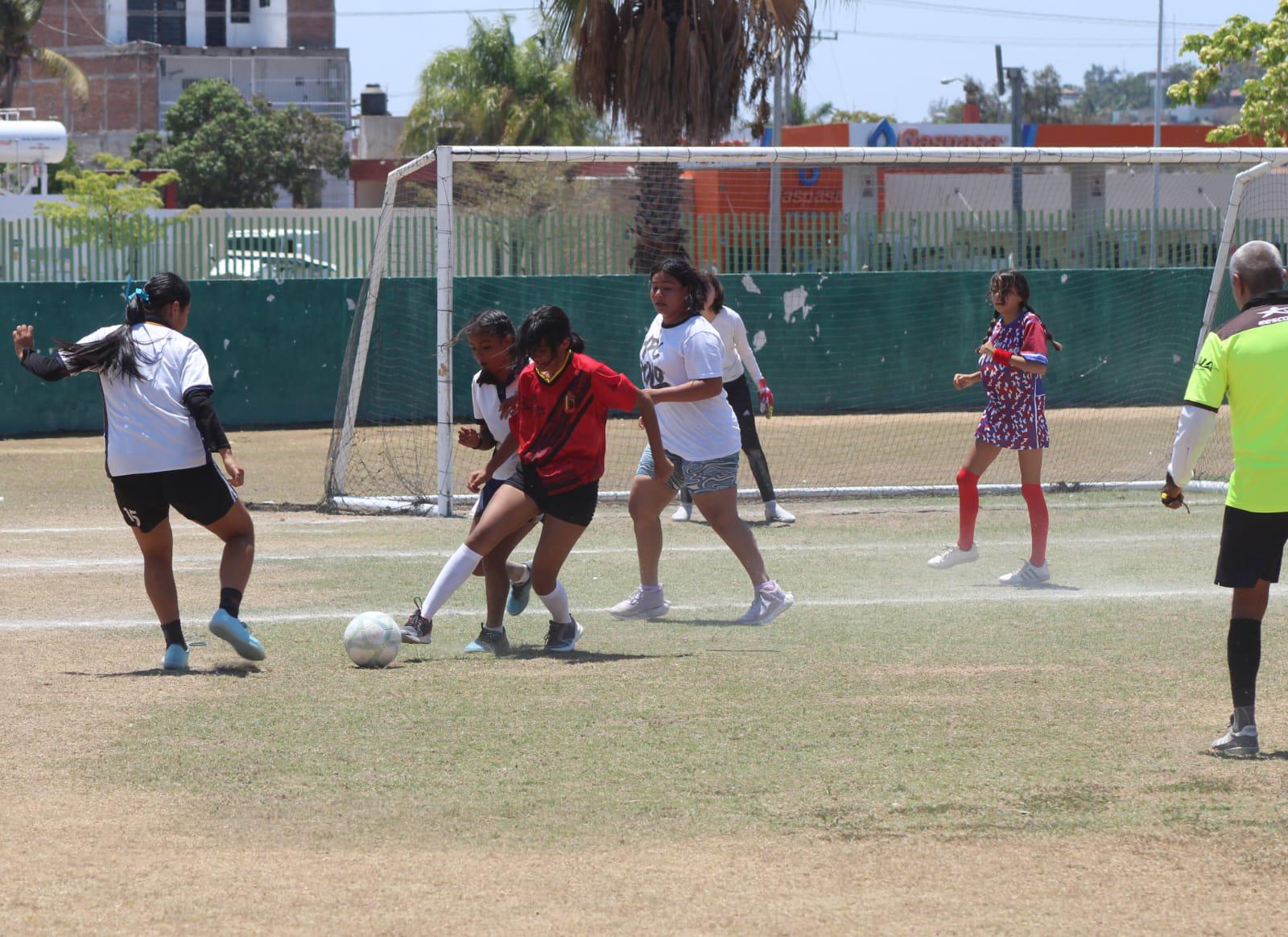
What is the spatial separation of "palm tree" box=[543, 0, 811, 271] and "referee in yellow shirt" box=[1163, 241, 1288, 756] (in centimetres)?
1483

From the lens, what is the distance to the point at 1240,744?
19.3ft

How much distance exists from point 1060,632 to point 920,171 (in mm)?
19216

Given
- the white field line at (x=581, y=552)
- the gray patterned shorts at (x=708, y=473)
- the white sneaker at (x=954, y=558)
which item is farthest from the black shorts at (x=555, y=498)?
the white field line at (x=581, y=552)

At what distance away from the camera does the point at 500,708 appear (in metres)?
6.70

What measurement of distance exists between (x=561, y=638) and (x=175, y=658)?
1.78m

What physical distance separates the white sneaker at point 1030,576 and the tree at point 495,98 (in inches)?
1837

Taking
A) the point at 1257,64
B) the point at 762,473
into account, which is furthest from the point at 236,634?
the point at 1257,64

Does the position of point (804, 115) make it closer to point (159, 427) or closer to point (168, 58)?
point (168, 58)

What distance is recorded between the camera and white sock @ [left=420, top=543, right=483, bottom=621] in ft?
24.4

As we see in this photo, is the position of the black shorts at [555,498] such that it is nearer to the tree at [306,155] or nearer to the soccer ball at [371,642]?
the soccer ball at [371,642]

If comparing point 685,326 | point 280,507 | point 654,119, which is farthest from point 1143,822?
point 654,119

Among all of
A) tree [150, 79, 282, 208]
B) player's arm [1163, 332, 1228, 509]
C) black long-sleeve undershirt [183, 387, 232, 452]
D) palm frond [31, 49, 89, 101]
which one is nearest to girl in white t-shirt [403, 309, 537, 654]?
black long-sleeve undershirt [183, 387, 232, 452]

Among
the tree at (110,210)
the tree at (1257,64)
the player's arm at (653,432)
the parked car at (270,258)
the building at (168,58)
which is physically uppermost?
the building at (168,58)

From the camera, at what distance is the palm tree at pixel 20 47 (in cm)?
5366
